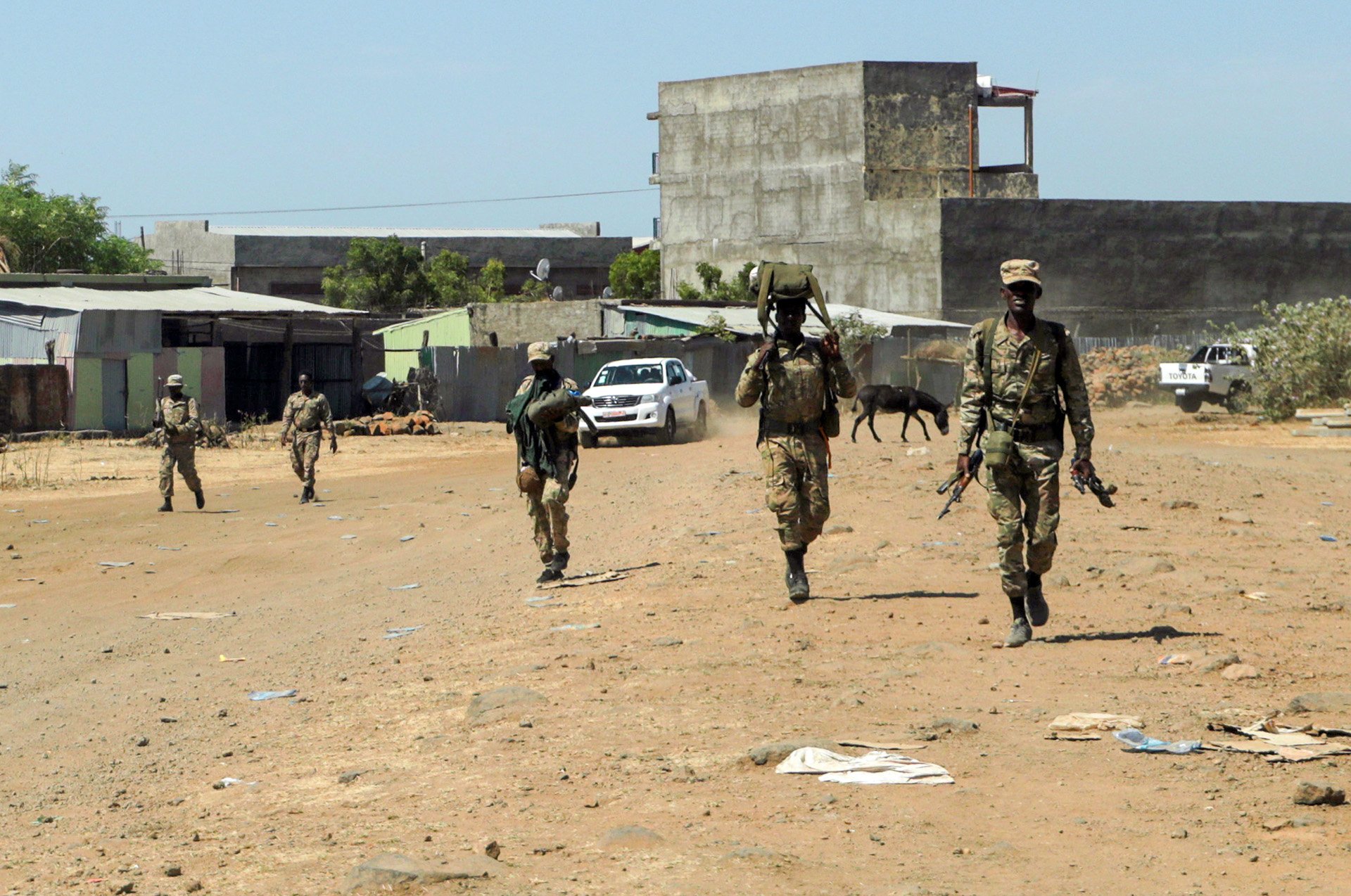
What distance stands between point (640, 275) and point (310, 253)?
52.3ft

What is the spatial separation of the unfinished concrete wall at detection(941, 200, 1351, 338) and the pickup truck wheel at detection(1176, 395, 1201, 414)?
1243 centimetres

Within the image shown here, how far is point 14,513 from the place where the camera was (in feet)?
64.5

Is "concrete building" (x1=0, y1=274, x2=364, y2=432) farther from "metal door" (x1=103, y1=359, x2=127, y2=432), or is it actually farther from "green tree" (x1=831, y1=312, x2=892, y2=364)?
"green tree" (x1=831, y1=312, x2=892, y2=364)

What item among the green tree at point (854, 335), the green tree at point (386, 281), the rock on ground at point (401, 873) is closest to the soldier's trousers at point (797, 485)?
the rock on ground at point (401, 873)

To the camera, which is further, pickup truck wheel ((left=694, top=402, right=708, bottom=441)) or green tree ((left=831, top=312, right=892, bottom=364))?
green tree ((left=831, top=312, right=892, bottom=364))

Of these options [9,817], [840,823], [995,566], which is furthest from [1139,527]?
[9,817]

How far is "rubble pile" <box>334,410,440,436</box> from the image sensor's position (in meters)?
34.3

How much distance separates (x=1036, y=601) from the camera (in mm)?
8273

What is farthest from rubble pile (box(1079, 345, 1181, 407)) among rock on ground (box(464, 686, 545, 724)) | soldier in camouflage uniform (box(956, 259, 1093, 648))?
rock on ground (box(464, 686, 545, 724))

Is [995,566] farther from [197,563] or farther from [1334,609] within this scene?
[197,563]

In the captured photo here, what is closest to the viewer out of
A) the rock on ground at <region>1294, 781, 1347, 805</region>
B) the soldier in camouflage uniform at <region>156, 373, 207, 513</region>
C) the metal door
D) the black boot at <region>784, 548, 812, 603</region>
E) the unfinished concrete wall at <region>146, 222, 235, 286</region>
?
the rock on ground at <region>1294, 781, 1347, 805</region>

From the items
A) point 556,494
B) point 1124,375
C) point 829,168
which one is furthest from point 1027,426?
point 829,168

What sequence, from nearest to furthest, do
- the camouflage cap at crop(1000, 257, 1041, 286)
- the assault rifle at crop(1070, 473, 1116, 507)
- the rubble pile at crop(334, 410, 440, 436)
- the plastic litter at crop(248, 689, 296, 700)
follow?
1. the camouflage cap at crop(1000, 257, 1041, 286)
2. the assault rifle at crop(1070, 473, 1116, 507)
3. the plastic litter at crop(248, 689, 296, 700)
4. the rubble pile at crop(334, 410, 440, 436)

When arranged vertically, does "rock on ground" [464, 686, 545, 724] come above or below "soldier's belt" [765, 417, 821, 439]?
below
